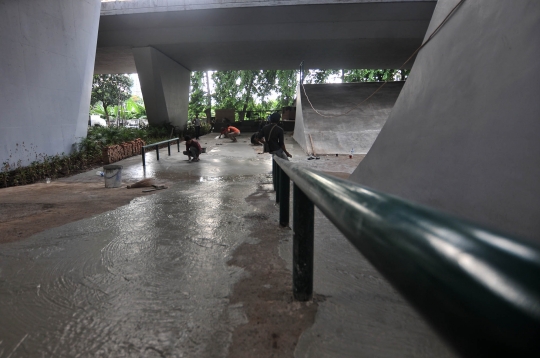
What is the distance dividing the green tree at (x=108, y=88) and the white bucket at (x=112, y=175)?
68.0 feet

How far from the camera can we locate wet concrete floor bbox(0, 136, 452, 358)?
1.69 metres

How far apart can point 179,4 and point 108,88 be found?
14.5 metres

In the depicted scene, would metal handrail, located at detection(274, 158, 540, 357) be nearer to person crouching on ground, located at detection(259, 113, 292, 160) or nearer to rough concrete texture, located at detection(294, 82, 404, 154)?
person crouching on ground, located at detection(259, 113, 292, 160)

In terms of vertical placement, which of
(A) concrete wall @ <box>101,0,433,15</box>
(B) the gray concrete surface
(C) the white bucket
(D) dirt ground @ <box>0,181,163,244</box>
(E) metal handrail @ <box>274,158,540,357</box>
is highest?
(A) concrete wall @ <box>101,0,433,15</box>

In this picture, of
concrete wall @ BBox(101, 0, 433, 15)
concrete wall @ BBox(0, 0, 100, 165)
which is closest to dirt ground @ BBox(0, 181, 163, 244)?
concrete wall @ BBox(0, 0, 100, 165)

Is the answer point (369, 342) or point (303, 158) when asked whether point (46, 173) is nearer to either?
point (303, 158)

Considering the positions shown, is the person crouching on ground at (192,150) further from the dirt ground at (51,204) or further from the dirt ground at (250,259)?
the dirt ground at (250,259)

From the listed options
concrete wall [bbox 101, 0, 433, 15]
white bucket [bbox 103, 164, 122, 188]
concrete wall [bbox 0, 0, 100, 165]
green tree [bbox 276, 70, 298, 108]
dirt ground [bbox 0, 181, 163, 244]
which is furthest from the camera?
green tree [bbox 276, 70, 298, 108]

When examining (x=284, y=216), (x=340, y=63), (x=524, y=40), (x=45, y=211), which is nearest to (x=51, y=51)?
(x=45, y=211)

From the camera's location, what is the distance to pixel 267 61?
63.1 ft

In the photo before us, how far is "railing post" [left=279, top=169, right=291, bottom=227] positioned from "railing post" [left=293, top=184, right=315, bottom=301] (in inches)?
47.6

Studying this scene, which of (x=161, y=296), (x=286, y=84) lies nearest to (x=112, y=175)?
(x=161, y=296)

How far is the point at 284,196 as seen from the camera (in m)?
3.37

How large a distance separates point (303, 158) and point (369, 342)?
8595 mm
